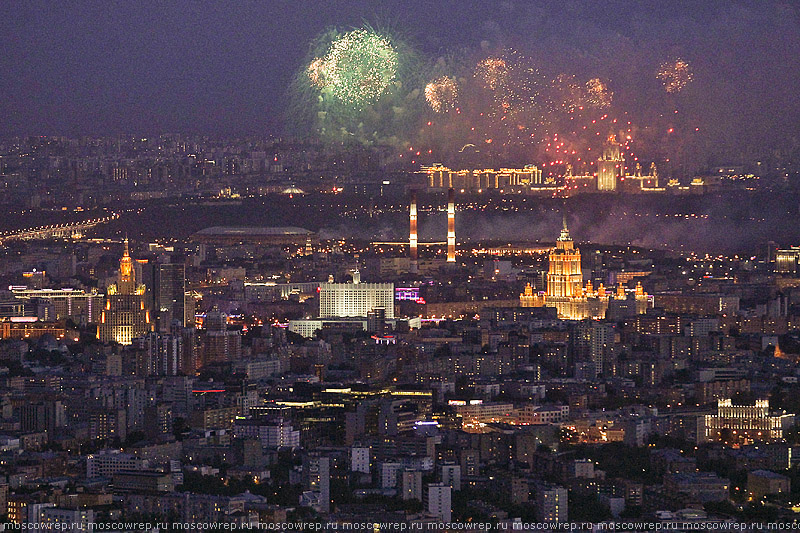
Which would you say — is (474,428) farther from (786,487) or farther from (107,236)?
(107,236)

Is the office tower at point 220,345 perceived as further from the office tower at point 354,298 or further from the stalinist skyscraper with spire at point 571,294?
the stalinist skyscraper with spire at point 571,294

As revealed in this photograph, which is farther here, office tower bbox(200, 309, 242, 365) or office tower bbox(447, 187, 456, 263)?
office tower bbox(447, 187, 456, 263)

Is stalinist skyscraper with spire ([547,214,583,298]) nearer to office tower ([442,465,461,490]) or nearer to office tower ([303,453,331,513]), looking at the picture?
office tower ([442,465,461,490])

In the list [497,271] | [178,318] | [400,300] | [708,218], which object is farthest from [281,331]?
[708,218]

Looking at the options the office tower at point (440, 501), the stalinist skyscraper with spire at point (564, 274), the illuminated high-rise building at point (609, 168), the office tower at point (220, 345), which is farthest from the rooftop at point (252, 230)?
the office tower at point (440, 501)

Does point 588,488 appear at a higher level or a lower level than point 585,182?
lower

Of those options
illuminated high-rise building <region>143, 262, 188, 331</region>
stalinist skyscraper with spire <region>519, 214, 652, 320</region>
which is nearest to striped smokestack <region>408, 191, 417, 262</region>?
stalinist skyscraper with spire <region>519, 214, 652, 320</region>

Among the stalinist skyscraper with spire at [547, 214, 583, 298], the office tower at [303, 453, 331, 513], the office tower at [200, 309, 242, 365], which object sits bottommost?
the office tower at [303, 453, 331, 513]
